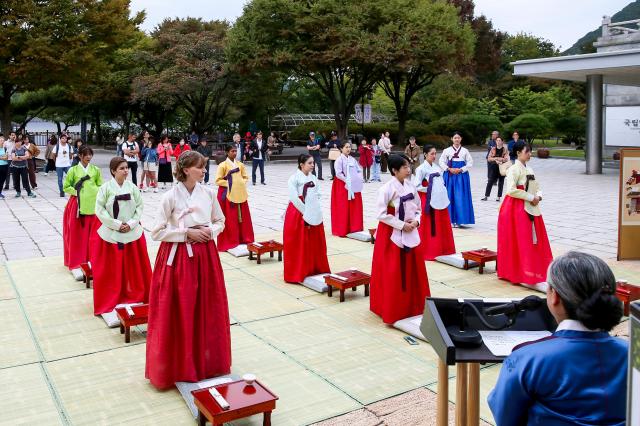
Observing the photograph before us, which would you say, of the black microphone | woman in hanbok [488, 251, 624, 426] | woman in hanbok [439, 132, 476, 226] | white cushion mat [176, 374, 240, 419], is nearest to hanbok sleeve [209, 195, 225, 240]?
white cushion mat [176, 374, 240, 419]

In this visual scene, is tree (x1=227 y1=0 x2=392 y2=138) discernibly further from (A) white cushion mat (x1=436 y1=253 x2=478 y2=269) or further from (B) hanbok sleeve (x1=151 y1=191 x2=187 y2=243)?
(B) hanbok sleeve (x1=151 y1=191 x2=187 y2=243)

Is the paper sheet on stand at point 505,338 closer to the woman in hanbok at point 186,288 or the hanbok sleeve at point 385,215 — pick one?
the woman in hanbok at point 186,288

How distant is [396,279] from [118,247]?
10.4 feet

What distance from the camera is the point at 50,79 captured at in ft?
83.4

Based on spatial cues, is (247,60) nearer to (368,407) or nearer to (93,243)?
(93,243)

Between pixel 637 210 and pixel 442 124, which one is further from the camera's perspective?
pixel 442 124

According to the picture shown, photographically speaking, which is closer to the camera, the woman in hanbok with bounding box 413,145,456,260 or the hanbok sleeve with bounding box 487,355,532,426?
the hanbok sleeve with bounding box 487,355,532,426

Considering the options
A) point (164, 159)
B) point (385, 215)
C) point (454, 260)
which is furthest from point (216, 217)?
point (164, 159)

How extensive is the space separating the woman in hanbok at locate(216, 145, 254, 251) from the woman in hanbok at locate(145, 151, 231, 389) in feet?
16.9

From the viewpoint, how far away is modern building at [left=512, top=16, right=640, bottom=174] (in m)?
20.8

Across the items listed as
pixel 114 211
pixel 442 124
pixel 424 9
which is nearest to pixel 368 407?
pixel 114 211

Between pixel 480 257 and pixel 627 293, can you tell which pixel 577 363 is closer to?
pixel 627 293

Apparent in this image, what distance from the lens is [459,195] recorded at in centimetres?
1216

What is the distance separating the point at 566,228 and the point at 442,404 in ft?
31.0
